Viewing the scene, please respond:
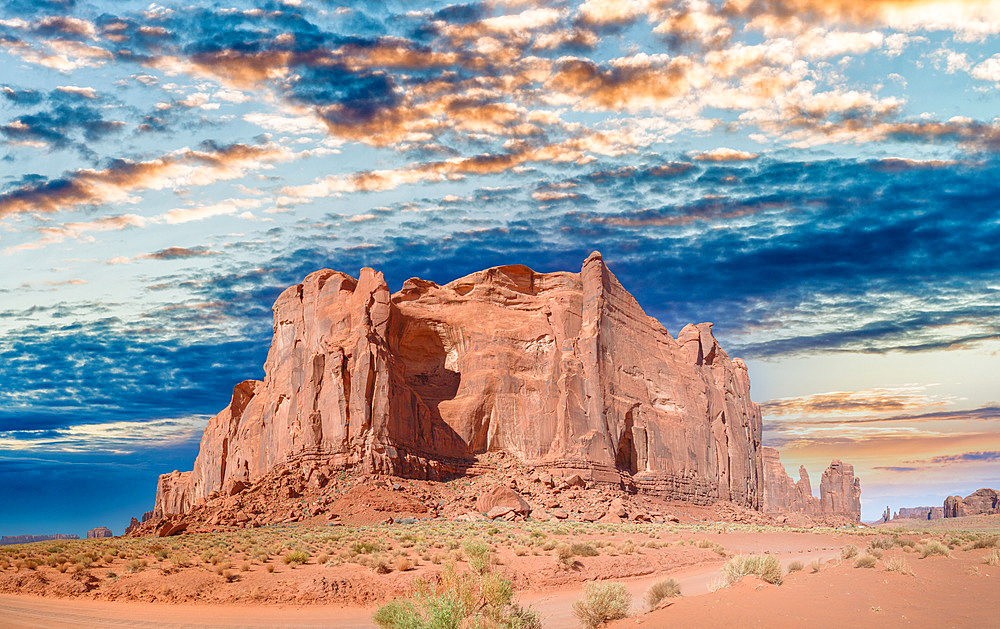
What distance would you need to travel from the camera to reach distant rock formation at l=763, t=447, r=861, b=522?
428 ft

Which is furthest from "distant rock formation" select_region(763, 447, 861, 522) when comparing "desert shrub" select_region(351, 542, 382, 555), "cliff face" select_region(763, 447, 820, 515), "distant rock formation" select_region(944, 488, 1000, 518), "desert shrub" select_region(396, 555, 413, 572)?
"desert shrub" select_region(396, 555, 413, 572)

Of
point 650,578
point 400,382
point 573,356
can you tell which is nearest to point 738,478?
point 573,356

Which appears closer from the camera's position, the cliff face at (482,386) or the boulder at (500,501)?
the boulder at (500,501)

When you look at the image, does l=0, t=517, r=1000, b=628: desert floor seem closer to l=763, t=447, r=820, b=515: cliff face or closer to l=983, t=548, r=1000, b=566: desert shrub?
l=983, t=548, r=1000, b=566: desert shrub

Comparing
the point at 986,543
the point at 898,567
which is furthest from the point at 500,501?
the point at 898,567

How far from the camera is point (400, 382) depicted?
56625 millimetres

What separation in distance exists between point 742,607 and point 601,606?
2.62 meters

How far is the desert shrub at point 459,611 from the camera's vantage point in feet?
35.4

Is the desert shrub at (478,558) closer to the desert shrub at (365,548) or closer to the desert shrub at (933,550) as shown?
the desert shrub at (365,548)

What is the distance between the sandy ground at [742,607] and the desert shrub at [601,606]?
1.12 ft

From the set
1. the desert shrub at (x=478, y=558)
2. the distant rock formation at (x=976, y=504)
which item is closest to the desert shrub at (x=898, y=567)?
the desert shrub at (x=478, y=558)

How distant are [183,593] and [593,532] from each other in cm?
2278

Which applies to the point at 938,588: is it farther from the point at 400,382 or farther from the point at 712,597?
the point at 400,382

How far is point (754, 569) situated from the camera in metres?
17.8
